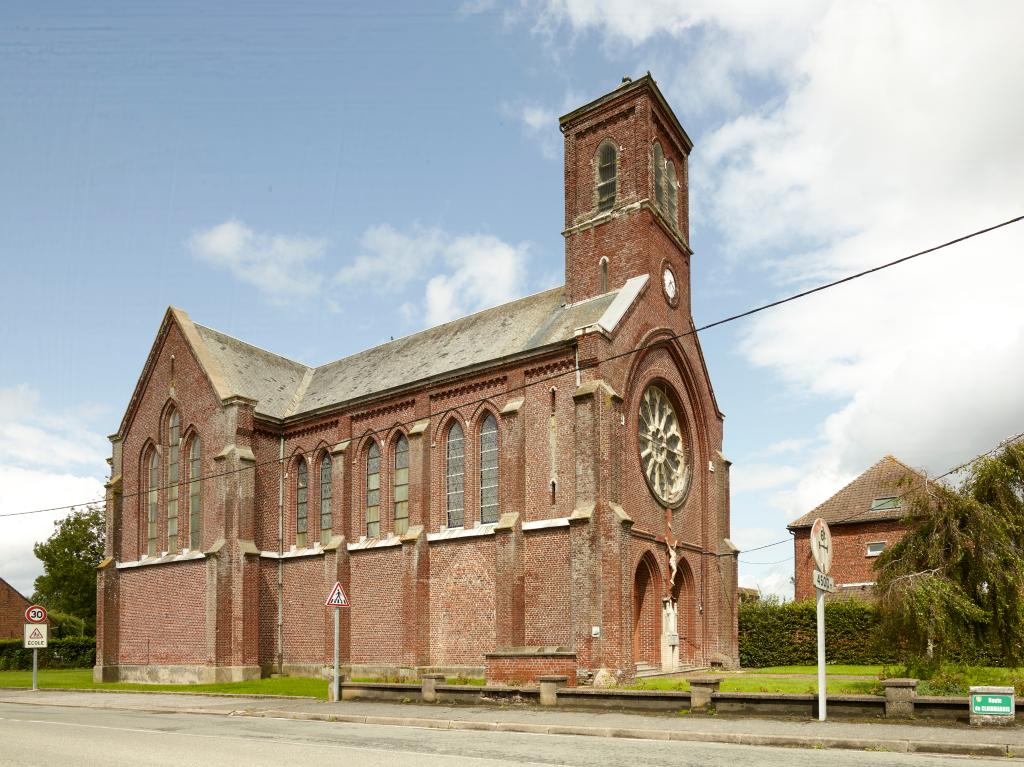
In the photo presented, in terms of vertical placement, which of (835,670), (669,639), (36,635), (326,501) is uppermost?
(326,501)

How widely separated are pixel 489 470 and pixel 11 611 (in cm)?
5486

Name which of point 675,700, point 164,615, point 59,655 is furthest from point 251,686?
point 59,655

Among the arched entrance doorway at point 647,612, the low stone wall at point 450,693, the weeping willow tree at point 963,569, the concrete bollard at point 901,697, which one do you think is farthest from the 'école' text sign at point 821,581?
the arched entrance doorway at point 647,612

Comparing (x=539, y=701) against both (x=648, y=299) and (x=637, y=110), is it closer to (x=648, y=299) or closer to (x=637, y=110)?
(x=648, y=299)

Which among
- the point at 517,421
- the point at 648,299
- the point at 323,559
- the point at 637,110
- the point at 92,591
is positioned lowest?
the point at 92,591

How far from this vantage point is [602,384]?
83.7ft

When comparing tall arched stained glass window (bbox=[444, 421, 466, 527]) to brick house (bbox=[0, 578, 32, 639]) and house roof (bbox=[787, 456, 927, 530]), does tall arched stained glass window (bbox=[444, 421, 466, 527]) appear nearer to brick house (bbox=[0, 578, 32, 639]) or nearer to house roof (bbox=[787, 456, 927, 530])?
house roof (bbox=[787, 456, 927, 530])

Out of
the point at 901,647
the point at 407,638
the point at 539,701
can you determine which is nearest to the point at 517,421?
the point at 407,638

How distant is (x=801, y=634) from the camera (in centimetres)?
3347

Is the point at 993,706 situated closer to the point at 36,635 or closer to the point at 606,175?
the point at 606,175

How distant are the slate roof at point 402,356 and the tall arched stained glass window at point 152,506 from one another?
17.4 feet

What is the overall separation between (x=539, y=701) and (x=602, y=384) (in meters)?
9.32

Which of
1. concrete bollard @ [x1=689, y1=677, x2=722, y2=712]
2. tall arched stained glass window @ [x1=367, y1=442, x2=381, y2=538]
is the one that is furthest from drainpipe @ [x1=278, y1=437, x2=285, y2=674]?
concrete bollard @ [x1=689, y1=677, x2=722, y2=712]

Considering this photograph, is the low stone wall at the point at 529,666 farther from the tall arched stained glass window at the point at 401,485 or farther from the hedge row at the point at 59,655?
the hedge row at the point at 59,655
